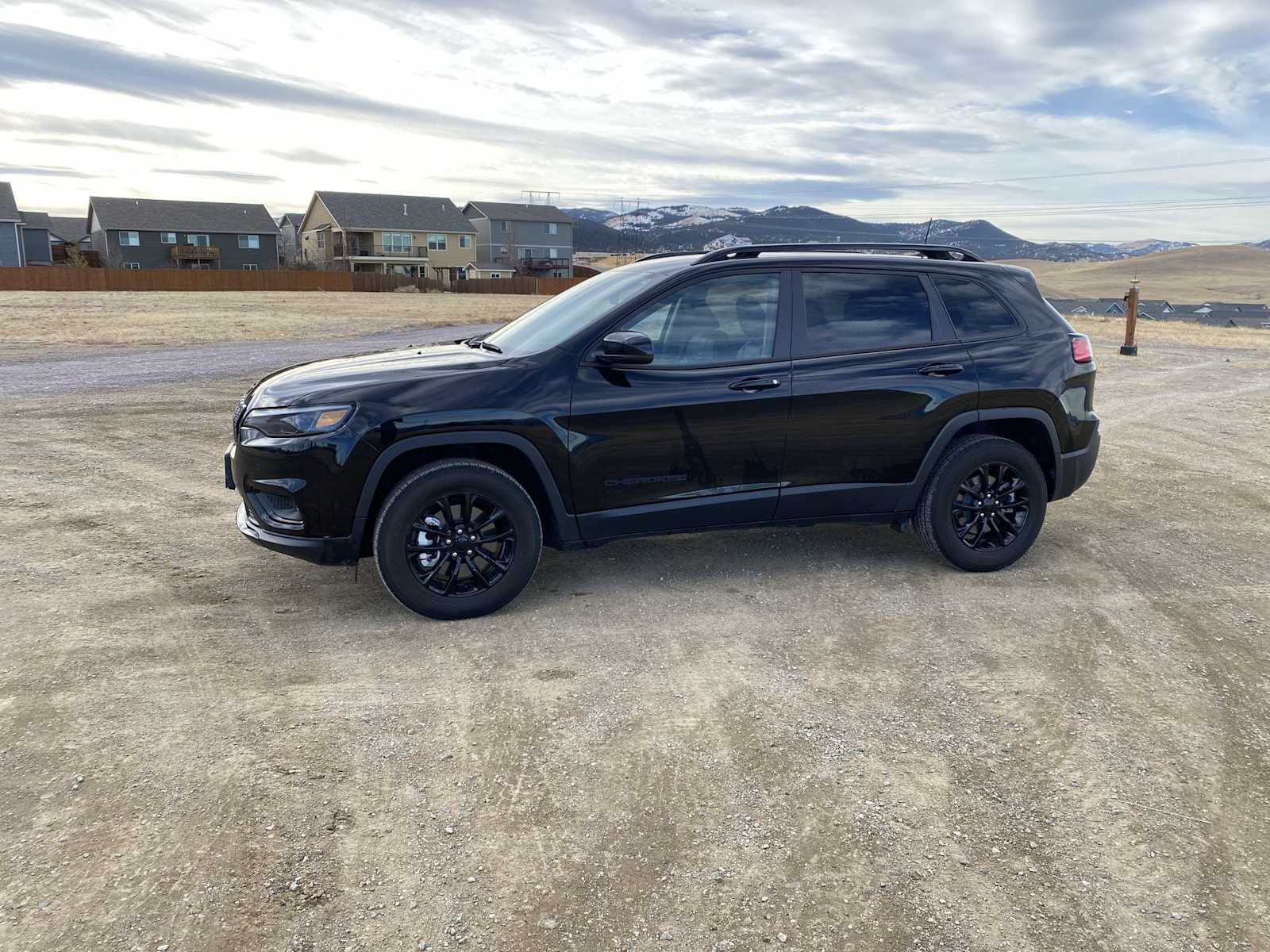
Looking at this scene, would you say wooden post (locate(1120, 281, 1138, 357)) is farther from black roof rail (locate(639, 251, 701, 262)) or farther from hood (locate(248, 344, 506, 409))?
hood (locate(248, 344, 506, 409))

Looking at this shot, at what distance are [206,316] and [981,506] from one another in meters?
27.9

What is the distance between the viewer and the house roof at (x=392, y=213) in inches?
2980

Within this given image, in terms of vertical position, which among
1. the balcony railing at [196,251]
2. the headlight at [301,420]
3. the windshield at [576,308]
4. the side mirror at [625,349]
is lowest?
the headlight at [301,420]

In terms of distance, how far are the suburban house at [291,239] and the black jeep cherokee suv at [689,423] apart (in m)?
84.3

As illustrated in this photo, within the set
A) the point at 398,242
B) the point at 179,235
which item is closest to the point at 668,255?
the point at 398,242

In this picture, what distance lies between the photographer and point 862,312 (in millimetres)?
5441

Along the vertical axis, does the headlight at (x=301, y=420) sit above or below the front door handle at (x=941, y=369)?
below

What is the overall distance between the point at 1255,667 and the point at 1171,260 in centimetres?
19430

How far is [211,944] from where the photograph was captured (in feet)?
8.34

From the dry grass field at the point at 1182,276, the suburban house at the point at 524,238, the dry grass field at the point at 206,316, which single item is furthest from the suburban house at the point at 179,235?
the dry grass field at the point at 1182,276

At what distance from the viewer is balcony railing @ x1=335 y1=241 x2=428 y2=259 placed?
75.4 m

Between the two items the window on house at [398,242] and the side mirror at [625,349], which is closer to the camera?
the side mirror at [625,349]

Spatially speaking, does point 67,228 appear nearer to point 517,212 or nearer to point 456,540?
point 517,212

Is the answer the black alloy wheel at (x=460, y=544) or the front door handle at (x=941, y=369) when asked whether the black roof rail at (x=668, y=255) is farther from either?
the black alloy wheel at (x=460, y=544)
